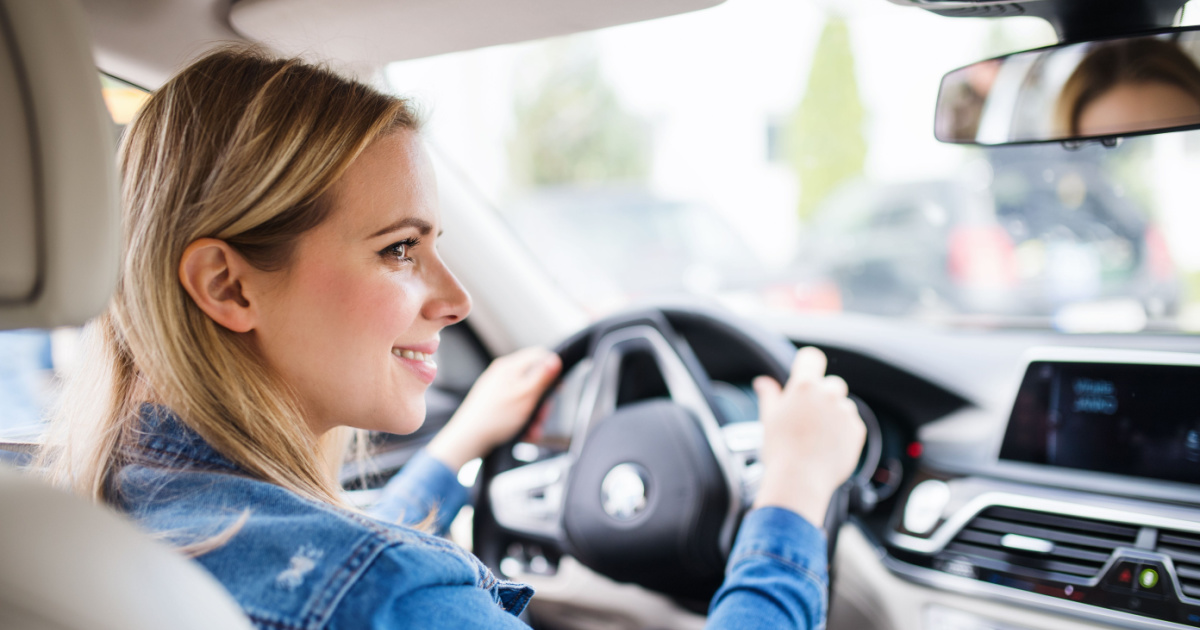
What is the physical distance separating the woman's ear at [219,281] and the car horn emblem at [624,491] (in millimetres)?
909

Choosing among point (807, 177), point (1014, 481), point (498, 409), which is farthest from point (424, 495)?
point (807, 177)

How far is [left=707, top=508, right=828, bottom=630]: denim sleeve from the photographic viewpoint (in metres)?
1.27

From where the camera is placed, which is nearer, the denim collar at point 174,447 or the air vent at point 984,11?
the denim collar at point 174,447

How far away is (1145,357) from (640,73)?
46.8ft

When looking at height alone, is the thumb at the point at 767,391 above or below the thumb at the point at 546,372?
above

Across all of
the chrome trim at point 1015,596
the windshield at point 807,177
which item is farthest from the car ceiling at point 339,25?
the chrome trim at point 1015,596

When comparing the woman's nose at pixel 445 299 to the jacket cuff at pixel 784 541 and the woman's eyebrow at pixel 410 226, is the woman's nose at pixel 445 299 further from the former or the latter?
the jacket cuff at pixel 784 541

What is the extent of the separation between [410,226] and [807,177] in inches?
499

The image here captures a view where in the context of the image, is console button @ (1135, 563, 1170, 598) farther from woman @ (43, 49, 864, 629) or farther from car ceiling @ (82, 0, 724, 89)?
car ceiling @ (82, 0, 724, 89)

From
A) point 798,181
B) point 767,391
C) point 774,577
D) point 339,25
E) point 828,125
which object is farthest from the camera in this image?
point 798,181

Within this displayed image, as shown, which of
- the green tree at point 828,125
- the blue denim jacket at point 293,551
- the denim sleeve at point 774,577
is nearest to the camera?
the blue denim jacket at point 293,551

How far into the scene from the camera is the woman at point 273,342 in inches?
37.2

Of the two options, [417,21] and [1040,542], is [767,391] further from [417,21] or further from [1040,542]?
[417,21]

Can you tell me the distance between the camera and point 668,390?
6.61 feet
